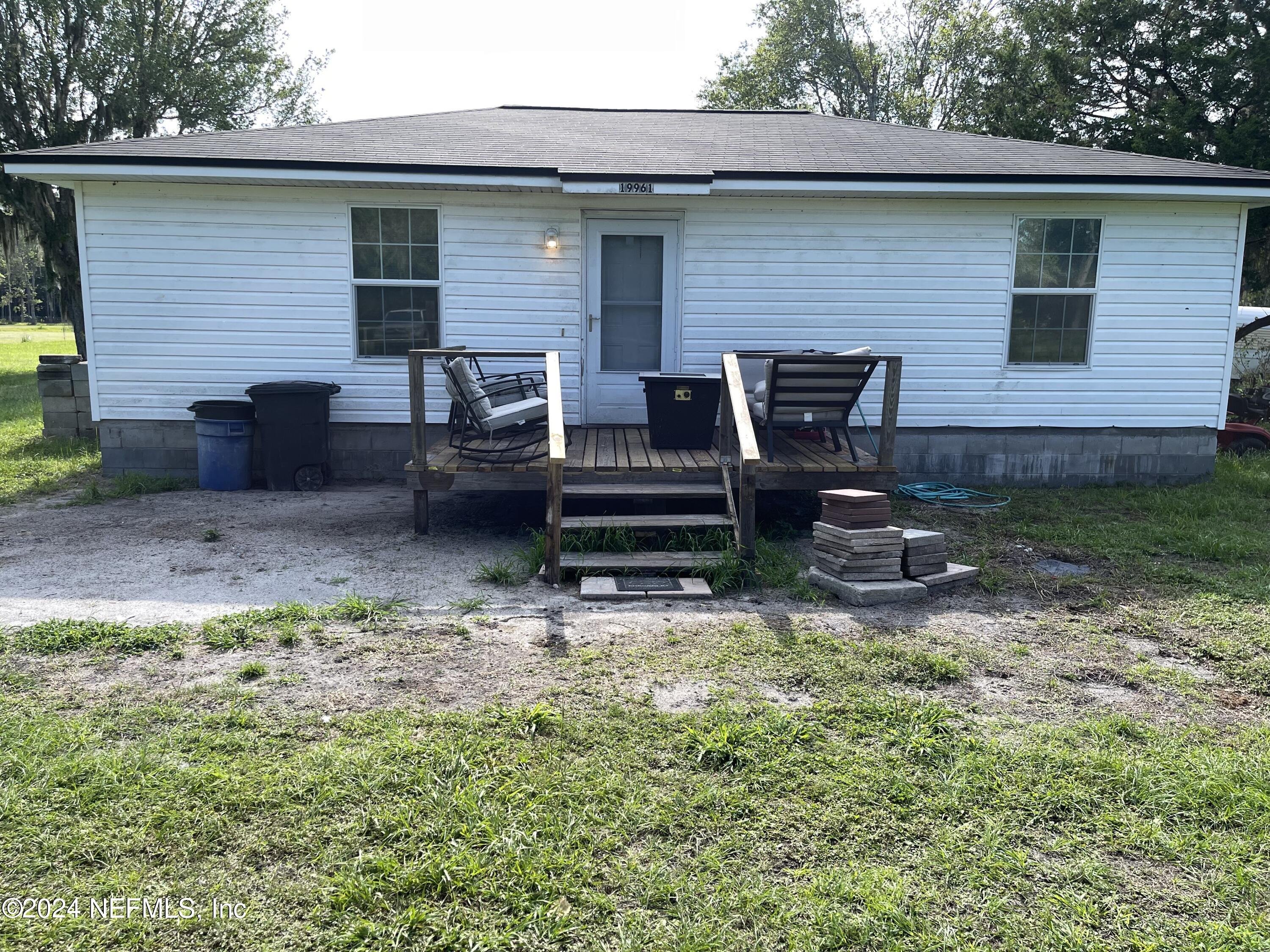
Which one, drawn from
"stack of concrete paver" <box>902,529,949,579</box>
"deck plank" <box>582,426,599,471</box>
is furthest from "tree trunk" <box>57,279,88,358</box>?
"stack of concrete paver" <box>902,529,949,579</box>

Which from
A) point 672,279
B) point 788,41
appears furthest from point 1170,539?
point 788,41

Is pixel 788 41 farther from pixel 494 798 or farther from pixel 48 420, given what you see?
pixel 494 798

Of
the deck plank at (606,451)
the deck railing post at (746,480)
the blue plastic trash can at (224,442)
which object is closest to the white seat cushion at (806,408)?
the deck railing post at (746,480)

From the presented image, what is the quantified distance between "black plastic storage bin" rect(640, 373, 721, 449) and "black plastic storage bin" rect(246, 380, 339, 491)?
3.09 m

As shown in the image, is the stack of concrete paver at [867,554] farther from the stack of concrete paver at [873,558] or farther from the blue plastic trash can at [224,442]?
the blue plastic trash can at [224,442]

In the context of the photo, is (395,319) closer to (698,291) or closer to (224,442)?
(224,442)

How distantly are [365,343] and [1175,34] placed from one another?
64.2ft

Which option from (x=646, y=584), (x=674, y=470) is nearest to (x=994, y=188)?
(x=674, y=470)

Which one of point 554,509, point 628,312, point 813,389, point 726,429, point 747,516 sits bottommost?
point 747,516

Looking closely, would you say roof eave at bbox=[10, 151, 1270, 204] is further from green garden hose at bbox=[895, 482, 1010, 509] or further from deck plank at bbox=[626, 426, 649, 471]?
green garden hose at bbox=[895, 482, 1010, 509]

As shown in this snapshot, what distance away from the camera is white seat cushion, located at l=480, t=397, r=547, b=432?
6.84 metres

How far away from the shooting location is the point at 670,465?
656 cm

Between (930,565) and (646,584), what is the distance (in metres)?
1.78

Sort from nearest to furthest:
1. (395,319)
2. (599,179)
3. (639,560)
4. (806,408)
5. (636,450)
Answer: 1. (639,560)
2. (806,408)
3. (636,450)
4. (599,179)
5. (395,319)
